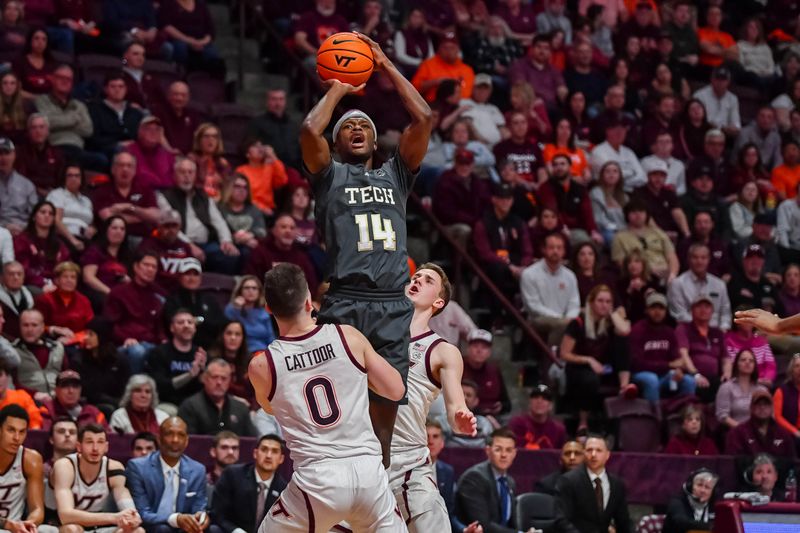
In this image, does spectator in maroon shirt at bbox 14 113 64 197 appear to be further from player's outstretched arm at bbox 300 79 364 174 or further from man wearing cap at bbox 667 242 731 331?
player's outstretched arm at bbox 300 79 364 174

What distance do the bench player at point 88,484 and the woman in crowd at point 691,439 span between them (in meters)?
5.38

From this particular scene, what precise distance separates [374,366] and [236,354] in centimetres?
648

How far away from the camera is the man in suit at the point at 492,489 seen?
12148 mm

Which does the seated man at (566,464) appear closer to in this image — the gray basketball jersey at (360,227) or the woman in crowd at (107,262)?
the woman in crowd at (107,262)

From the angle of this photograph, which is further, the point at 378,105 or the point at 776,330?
the point at 378,105

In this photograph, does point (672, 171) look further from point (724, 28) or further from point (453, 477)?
point (453, 477)

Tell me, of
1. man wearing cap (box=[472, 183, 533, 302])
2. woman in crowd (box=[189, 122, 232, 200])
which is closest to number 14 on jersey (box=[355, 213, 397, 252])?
woman in crowd (box=[189, 122, 232, 200])

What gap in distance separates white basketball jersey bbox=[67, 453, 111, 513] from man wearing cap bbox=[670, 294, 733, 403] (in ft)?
21.2

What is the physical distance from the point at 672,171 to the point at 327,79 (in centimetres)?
1148

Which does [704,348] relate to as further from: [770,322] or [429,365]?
[770,322]

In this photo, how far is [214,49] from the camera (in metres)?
17.7

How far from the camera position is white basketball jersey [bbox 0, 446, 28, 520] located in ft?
37.3

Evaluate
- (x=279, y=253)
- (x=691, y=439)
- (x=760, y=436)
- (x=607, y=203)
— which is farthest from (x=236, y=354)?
(x=607, y=203)

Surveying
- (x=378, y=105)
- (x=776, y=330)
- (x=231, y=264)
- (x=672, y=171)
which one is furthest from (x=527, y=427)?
(x=776, y=330)
